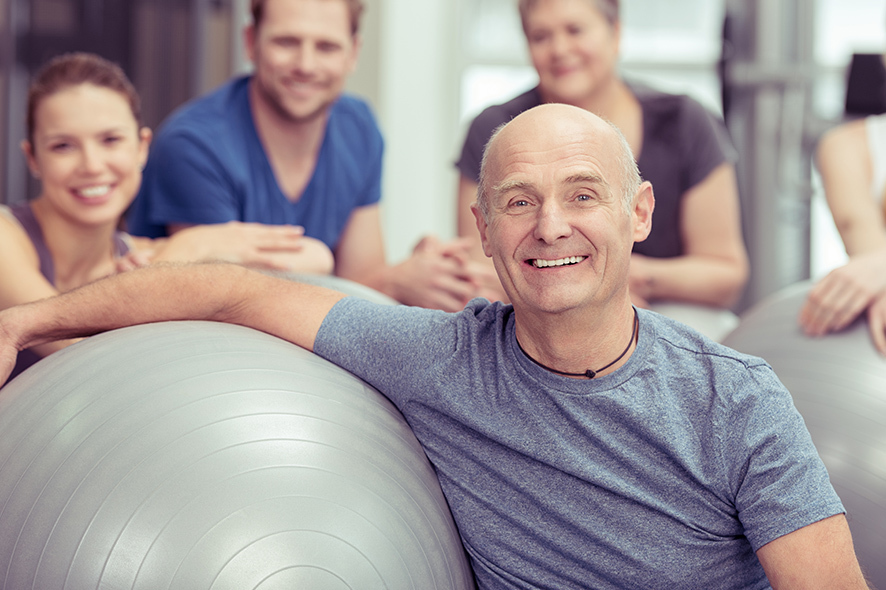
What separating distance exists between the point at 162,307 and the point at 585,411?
56 centimetres

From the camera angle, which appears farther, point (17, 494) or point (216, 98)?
point (216, 98)

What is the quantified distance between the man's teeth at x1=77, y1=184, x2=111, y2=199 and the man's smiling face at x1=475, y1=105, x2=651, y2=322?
97 centimetres

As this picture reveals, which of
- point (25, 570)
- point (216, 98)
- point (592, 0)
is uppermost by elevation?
point (592, 0)

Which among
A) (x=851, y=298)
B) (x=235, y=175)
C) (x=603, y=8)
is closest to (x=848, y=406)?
(x=851, y=298)

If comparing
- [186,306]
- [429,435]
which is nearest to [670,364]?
[429,435]

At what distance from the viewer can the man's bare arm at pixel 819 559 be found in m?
0.96

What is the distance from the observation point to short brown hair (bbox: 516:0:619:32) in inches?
84.4

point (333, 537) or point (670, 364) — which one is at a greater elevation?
point (670, 364)

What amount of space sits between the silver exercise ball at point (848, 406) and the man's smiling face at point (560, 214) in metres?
0.55

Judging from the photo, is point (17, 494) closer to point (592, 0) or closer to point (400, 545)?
point (400, 545)

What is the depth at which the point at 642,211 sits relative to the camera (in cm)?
119

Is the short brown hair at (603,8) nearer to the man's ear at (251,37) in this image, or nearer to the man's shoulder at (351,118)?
the man's shoulder at (351,118)

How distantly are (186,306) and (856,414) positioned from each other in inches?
39.9

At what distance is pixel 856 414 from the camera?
1.45 meters
